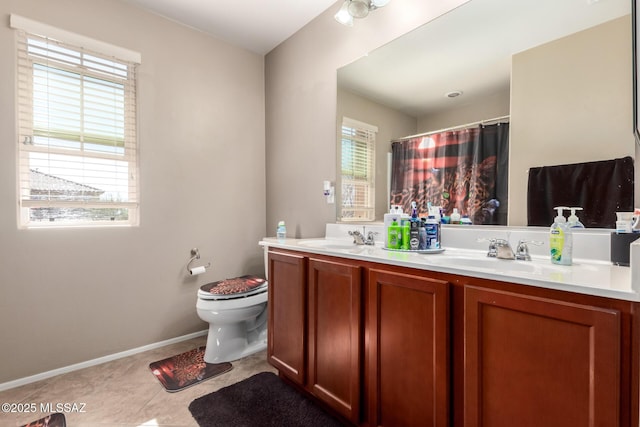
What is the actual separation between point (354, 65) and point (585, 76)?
49.3 inches

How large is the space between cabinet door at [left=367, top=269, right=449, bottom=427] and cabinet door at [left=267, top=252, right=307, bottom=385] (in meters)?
0.44

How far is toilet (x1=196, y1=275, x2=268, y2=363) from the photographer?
6.43 ft

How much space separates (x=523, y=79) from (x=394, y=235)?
903mm

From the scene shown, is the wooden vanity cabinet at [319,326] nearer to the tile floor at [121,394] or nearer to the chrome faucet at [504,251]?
the tile floor at [121,394]

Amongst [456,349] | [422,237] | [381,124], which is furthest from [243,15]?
[456,349]

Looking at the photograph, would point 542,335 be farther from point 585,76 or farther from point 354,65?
point 354,65

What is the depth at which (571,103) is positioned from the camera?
1.17 m

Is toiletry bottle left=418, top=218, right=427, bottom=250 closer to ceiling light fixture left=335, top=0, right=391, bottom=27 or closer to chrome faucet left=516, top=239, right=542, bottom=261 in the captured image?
chrome faucet left=516, top=239, right=542, bottom=261

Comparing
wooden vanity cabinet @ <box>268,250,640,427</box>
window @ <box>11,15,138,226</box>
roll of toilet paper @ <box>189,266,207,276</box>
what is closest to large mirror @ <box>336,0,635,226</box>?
wooden vanity cabinet @ <box>268,250,640,427</box>

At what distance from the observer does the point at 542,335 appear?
79 cm

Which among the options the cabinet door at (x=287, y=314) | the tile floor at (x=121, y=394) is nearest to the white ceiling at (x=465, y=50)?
the cabinet door at (x=287, y=314)

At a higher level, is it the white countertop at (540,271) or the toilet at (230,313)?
the white countertop at (540,271)

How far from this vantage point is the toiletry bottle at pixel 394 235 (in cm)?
146

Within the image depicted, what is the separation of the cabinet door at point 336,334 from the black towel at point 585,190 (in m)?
0.85
